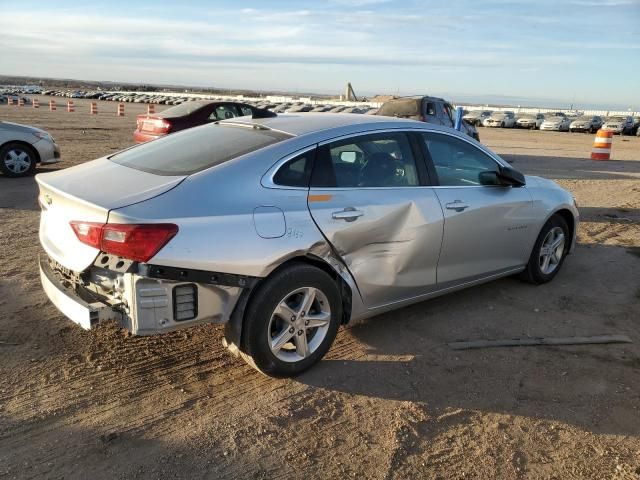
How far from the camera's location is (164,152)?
3928 millimetres

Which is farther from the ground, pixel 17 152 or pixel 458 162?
pixel 458 162

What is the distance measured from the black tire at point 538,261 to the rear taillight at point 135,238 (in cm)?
366

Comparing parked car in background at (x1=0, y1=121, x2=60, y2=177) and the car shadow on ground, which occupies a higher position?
parked car in background at (x1=0, y1=121, x2=60, y2=177)

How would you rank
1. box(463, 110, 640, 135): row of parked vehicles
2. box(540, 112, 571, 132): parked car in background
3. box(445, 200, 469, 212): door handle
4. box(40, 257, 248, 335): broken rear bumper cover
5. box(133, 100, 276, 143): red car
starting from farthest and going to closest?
box(540, 112, 571, 132): parked car in background → box(463, 110, 640, 135): row of parked vehicles → box(133, 100, 276, 143): red car → box(445, 200, 469, 212): door handle → box(40, 257, 248, 335): broken rear bumper cover

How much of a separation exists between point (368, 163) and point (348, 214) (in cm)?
54

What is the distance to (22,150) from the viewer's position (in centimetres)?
1051

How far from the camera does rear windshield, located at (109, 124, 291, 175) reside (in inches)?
138

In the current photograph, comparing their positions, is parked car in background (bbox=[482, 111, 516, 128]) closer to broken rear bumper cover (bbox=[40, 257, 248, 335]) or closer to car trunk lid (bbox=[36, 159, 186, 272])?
car trunk lid (bbox=[36, 159, 186, 272])

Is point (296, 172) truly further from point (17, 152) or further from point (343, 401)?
point (17, 152)

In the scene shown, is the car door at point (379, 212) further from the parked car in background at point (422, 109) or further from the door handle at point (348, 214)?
the parked car in background at point (422, 109)

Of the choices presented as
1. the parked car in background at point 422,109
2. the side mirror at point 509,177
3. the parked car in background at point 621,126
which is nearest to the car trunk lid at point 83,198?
the side mirror at point 509,177

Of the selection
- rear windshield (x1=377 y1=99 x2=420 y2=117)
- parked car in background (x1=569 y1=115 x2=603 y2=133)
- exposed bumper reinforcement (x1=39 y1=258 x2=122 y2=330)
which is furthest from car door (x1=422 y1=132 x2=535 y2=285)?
parked car in background (x1=569 y1=115 x2=603 y2=133)

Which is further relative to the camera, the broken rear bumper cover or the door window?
the door window

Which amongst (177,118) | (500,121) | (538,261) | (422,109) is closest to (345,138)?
(538,261)
